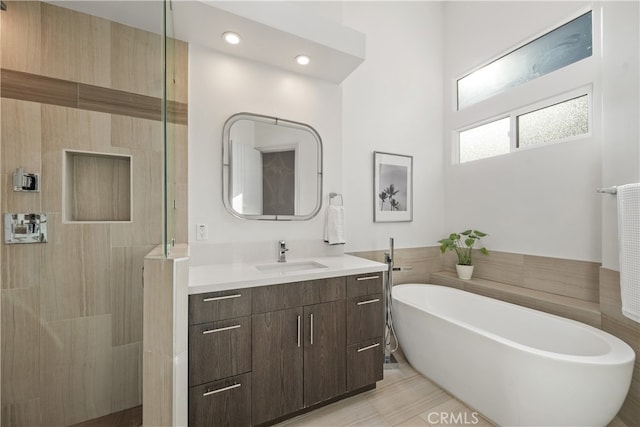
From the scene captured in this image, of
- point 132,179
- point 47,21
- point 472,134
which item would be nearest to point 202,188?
point 132,179

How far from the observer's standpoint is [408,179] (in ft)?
8.93

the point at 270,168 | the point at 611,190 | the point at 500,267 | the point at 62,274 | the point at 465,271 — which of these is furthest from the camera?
the point at 465,271

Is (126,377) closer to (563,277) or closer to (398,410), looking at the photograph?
(398,410)

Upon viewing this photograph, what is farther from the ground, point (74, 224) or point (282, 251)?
point (74, 224)

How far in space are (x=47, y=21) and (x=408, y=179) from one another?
2.89 m

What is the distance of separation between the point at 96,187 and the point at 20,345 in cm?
92

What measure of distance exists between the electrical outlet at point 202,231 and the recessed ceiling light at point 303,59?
143cm

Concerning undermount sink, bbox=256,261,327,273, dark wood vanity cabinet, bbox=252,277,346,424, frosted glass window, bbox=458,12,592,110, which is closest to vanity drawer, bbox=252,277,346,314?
dark wood vanity cabinet, bbox=252,277,346,424

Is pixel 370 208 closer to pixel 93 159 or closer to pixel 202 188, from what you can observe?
pixel 202 188

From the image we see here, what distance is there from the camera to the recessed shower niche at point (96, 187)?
1481 mm

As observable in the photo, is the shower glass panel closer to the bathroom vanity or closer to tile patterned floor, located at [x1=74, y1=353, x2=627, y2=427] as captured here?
the bathroom vanity

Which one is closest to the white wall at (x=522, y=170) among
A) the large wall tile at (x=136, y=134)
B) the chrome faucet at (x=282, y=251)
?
the chrome faucet at (x=282, y=251)

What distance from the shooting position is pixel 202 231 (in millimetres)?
1797

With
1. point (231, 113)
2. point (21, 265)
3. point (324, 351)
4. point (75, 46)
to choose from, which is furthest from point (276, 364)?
point (75, 46)
